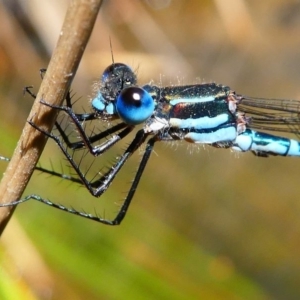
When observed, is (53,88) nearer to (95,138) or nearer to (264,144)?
(95,138)

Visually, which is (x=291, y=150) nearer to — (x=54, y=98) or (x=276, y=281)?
(x=276, y=281)

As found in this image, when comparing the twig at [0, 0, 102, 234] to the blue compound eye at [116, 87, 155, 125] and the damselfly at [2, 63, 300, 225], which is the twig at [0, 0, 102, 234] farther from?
the blue compound eye at [116, 87, 155, 125]

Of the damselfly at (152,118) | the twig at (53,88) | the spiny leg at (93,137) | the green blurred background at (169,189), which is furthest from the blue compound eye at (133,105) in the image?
the twig at (53,88)

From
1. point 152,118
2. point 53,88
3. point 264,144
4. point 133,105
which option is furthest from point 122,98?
point 264,144

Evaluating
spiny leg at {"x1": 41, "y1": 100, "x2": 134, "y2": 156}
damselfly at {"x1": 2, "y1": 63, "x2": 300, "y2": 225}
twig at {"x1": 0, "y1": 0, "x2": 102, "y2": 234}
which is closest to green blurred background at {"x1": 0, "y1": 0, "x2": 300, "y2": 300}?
damselfly at {"x1": 2, "y1": 63, "x2": 300, "y2": 225}

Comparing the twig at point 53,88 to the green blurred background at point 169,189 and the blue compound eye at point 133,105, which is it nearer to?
the blue compound eye at point 133,105

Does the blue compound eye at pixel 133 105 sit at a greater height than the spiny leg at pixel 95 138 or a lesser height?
greater

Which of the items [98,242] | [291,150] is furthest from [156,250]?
[291,150]
